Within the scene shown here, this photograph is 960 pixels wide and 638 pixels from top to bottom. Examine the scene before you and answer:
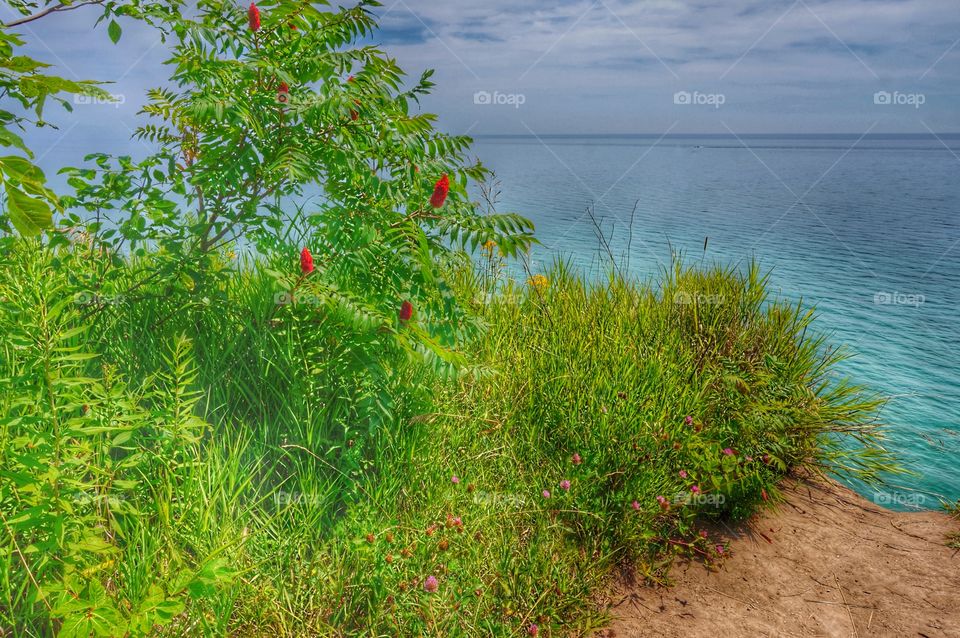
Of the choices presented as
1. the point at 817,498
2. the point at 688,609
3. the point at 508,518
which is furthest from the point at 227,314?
the point at 817,498

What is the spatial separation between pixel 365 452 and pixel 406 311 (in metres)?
0.98

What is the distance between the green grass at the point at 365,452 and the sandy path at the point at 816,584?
25cm

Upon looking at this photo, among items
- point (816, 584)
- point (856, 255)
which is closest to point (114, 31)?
point (816, 584)

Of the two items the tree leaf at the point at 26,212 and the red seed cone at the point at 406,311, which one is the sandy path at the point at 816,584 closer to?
the red seed cone at the point at 406,311

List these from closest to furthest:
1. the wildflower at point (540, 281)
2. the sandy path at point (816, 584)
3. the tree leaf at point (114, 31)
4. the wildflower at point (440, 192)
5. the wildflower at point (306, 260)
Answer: the wildflower at point (306, 260)
the wildflower at point (440, 192)
the tree leaf at point (114, 31)
the sandy path at point (816, 584)
the wildflower at point (540, 281)

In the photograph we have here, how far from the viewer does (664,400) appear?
4.00 m

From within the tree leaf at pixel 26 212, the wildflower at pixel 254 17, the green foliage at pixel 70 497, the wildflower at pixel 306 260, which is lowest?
the green foliage at pixel 70 497

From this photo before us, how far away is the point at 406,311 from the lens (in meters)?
2.87

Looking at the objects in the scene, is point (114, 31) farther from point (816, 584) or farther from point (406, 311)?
point (816, 584)

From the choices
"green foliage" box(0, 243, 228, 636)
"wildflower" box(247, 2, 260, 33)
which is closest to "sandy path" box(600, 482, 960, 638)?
"green foliage" box(0, 243, 228, 636)

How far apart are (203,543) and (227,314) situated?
1.64m

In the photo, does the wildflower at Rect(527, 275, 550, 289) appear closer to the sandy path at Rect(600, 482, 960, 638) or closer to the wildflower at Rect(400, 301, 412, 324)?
the sandy path at Rect(600, 482, 960, 638)

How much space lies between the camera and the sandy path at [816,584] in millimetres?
3418

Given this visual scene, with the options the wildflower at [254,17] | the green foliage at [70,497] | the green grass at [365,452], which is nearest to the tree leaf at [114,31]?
the wildflower at [254,17]
